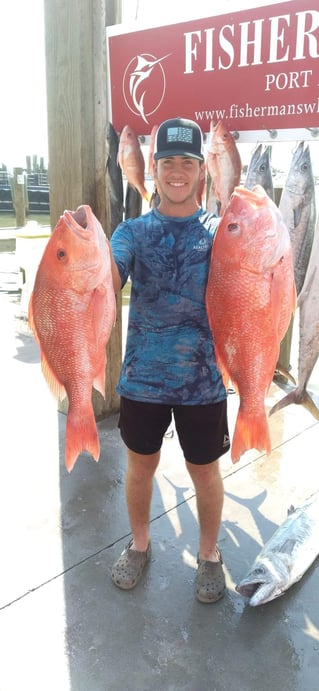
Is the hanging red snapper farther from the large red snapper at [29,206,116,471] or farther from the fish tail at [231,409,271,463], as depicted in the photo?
the fish tail at [231,409,271,463]

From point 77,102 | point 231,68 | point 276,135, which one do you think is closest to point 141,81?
point 231,68

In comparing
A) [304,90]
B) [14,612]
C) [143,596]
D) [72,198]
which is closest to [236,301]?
[304,90]

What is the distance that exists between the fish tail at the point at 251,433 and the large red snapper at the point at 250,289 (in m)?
0.06

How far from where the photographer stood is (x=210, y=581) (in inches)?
98.0

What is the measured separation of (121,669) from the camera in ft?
6.94

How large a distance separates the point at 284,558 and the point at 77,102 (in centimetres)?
304

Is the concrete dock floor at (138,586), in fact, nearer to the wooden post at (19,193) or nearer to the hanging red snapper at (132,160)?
the hanging red snapper at (132,160)

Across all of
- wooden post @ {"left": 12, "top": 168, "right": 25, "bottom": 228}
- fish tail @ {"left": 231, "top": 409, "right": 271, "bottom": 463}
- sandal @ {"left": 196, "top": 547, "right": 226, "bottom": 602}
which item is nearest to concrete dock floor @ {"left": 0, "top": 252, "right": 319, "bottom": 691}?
sandal @ {"left": 196, "top": 547, "right": 226, "bottom": 602}

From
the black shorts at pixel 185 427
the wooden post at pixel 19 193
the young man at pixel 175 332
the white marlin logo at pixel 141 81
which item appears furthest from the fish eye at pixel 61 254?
the wooden post at pixel 19 193

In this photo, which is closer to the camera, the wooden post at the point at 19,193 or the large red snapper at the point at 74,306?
the large red snapper at the point at 74,306

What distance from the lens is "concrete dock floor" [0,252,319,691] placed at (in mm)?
2113

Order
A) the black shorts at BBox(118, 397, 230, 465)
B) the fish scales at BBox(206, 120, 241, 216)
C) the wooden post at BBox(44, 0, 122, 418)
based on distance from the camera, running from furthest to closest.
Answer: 1. the wooden post at BBox(44, 0, 122, 418)
2. the fish scales at BBox(206, 120, 241, 216)
3. the black shorts at BBox(118, 397, 230, 465)

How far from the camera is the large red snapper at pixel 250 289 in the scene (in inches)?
67.2

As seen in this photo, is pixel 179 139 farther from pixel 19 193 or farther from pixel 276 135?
pixel 19 193
